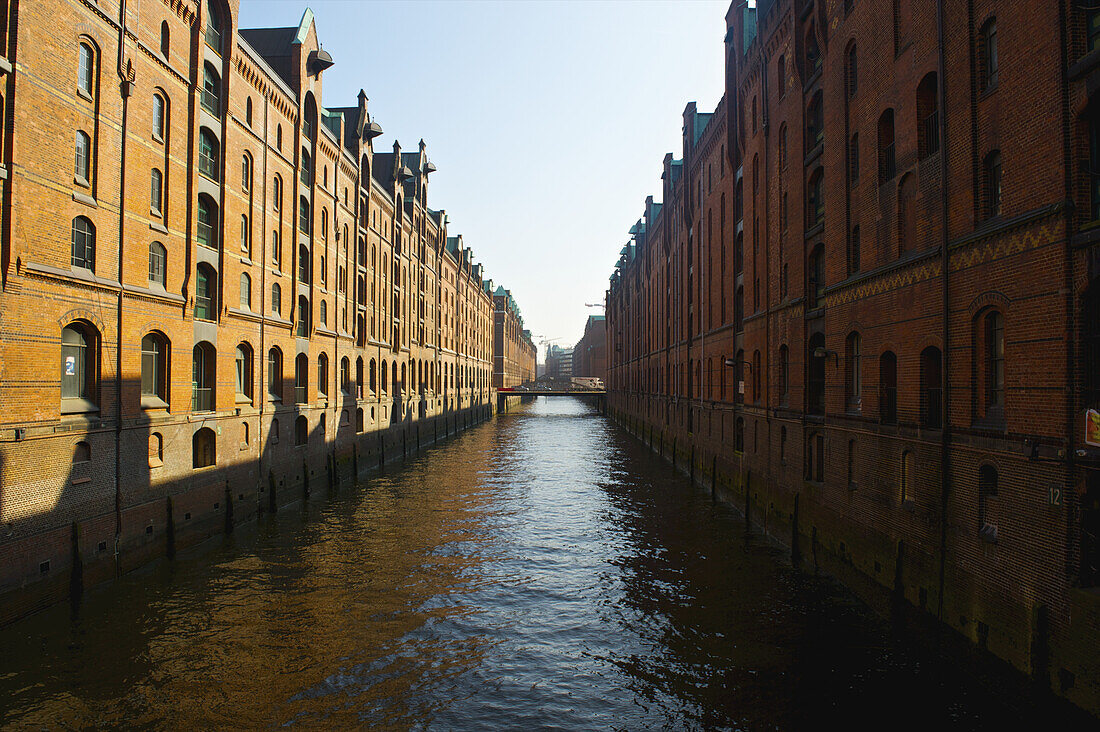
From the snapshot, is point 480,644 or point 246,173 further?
point 246,173

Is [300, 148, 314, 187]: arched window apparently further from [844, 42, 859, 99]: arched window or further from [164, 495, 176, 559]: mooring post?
[844, 42, 859, 99]: arched window

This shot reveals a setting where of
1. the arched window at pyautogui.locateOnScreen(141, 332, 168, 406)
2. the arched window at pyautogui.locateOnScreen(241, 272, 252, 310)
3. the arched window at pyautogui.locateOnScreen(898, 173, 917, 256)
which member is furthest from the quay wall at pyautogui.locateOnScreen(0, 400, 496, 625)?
the arched window at pyautogui.locateOnScreen(898, 173, 917, 256)

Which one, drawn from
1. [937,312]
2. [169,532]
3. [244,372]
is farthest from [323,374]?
[937,312]

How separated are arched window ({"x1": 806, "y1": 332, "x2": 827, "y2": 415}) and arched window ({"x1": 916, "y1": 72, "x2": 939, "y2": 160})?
6960mm

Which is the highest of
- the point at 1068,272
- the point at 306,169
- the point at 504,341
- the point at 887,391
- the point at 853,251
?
the point at 306,169

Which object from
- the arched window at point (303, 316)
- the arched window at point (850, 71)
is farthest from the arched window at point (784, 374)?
the arched window at point (303, 316)

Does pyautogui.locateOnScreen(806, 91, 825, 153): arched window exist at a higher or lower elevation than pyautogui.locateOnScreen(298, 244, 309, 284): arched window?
higher

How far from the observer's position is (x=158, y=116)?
18.4m

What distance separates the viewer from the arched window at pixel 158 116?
18.1m

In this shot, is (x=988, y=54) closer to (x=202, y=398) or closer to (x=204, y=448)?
(x=202, y=398)

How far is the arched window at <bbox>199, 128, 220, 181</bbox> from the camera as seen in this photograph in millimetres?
20891

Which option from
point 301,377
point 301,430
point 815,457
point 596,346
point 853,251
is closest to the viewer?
point 853,251

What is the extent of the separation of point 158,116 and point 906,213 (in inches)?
777

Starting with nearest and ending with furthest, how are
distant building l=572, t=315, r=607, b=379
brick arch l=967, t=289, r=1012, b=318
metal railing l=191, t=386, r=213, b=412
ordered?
1. brick arch l=967, t=289, r=1012, b=318
2. metal railing l=191, t=386, r=213, b=412
3. distant building l=572, t=315, r=607, b=379
